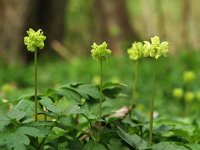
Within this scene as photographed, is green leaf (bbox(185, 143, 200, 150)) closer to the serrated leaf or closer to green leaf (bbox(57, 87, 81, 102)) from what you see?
the serrated leaf

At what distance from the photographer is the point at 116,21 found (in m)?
10.3

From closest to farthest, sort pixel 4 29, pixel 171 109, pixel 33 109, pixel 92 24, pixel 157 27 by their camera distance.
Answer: pixel 33 109 < pixel 171 109 < pixel 4 29 < pixel 157 27 < pixel 92 24

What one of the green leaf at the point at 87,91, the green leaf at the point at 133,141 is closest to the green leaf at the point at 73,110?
the green leaf at the point at 133,141

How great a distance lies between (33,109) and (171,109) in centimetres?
314

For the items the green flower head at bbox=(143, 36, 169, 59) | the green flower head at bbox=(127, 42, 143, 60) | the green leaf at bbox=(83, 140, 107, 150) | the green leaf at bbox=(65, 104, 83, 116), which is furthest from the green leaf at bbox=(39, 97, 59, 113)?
the green flower head at bbox=(127, 42, 143, 60)

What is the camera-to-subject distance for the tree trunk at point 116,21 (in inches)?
394

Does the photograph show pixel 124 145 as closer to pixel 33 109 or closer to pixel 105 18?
pixel 33 109

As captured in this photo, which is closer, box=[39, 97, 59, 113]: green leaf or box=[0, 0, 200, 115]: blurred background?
box=[39, 97, 59, 113]: green leaf

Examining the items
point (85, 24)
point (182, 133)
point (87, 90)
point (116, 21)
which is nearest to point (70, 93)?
point (87, 90)

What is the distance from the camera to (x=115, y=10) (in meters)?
10.3

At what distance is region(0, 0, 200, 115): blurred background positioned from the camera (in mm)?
5812

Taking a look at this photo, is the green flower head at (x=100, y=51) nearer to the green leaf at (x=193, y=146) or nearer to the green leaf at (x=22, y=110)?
the green leaf at (x=22, y=110)

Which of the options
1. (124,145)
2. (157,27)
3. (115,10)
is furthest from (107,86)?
(157,27)

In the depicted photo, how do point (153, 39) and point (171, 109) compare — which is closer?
point (153, 39)
